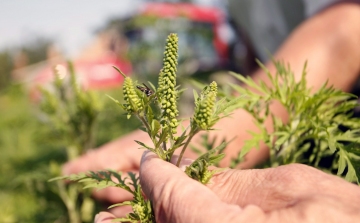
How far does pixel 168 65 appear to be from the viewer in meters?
0.86

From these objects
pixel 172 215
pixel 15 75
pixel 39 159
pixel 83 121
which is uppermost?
pixel 172 215

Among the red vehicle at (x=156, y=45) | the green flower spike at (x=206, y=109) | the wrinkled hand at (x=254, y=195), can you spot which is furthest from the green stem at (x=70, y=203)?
the red vehicle at (x=156, y=45)

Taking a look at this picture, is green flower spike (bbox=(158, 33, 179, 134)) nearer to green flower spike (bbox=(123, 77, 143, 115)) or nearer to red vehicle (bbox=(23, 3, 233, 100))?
green flower spike (bbox=(123, 77, 143, 115))

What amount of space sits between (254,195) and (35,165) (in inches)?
226

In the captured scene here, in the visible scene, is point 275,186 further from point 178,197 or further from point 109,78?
point 109,78

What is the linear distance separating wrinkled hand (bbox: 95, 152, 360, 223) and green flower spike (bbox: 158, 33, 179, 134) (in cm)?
9

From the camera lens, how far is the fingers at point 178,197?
753 millimetres

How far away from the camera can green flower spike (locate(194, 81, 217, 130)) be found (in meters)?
0.81

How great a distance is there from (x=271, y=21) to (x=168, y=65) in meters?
2.39

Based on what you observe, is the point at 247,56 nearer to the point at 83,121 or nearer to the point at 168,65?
the point at 83,121

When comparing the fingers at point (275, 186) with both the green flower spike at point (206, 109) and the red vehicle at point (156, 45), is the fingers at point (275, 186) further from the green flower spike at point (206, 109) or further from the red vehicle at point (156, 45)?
the red vehicle at point (156, 45)

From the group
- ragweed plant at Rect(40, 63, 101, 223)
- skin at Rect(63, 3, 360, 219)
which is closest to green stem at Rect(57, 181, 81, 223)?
ragweed plant at Rect(40, 63, 101, 223)

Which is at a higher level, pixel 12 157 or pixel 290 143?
pixel 290 143

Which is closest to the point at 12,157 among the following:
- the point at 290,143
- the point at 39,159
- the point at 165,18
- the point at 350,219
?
the point at 39,159
